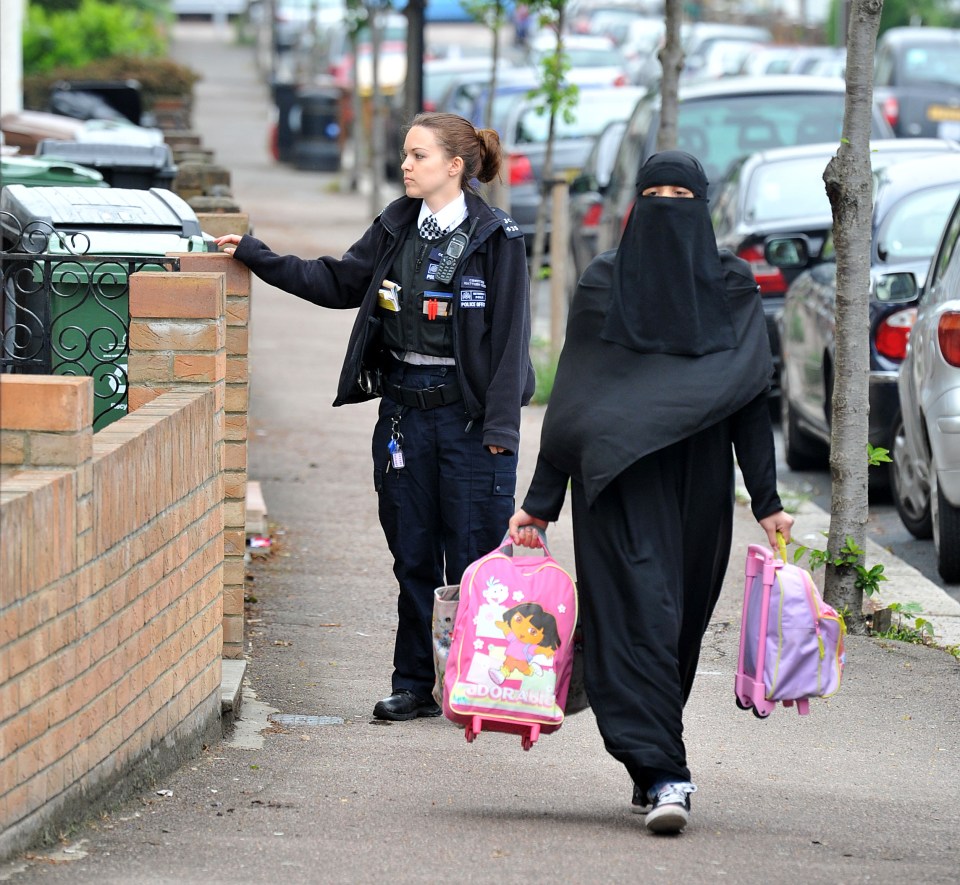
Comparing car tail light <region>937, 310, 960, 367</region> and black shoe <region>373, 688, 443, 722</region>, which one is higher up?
car tail light <region>937, 310, 960, 367</region>

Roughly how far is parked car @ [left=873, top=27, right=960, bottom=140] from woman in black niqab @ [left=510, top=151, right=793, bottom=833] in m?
18.1

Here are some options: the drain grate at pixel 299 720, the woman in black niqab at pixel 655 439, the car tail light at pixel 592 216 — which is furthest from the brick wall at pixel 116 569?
the car tail light at pixel 592 216

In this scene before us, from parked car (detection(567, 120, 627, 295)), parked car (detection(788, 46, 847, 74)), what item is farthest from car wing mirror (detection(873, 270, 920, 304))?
parked car (detection(788, 46, 847, 74))

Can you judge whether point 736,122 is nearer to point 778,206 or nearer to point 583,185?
point 583,185

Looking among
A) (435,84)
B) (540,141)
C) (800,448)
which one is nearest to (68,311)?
(800,448)

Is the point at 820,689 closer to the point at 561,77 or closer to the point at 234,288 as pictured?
the point at 234,288

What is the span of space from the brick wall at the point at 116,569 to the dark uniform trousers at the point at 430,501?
20.3 inches

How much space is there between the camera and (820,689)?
474cm

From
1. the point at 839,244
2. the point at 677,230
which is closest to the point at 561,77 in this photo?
the point at 839,244

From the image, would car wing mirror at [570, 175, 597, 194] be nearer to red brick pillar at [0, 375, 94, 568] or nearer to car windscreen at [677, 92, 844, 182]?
car windscreen at [677, 92, 844, 182]

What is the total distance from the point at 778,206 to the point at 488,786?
722cm

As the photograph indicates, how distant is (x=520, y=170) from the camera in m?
18.2

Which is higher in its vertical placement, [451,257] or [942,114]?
[942,114]

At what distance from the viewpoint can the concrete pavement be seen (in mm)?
4418
